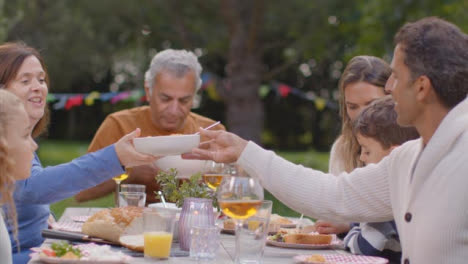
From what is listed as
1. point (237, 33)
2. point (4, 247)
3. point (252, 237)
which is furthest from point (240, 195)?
point (237, 33)

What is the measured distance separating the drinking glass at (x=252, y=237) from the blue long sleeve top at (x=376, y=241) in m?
0.52

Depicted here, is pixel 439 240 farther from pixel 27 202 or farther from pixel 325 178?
pixel 27 202

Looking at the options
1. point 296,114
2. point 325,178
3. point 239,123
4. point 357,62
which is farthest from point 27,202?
point 296,114

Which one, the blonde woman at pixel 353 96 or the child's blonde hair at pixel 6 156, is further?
the blonde woman at pixel 353 96

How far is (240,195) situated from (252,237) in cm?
23

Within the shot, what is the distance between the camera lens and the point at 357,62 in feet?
13.7

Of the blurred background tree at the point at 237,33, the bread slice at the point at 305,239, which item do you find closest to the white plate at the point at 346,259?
the bread slice at the point at 305,239

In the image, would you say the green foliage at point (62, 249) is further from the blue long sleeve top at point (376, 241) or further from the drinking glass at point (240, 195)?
the blue long sleeve top at point (376, 241)

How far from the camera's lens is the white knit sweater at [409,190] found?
7.68 feet

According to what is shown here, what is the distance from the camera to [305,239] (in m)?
3.01

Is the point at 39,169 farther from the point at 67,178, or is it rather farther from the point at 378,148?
the point at 378,148

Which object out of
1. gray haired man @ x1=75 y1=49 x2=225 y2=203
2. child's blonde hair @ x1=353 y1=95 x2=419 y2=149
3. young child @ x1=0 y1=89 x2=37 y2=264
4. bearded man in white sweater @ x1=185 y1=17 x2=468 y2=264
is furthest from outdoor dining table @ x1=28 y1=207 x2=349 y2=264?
gray haired man @ x1=75 y1=49 x2=225 y2=203

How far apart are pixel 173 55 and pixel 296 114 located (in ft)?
75.5

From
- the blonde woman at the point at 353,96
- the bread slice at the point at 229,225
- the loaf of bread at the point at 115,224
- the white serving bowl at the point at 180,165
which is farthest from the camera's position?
the blonde woman at the point at 353,96
